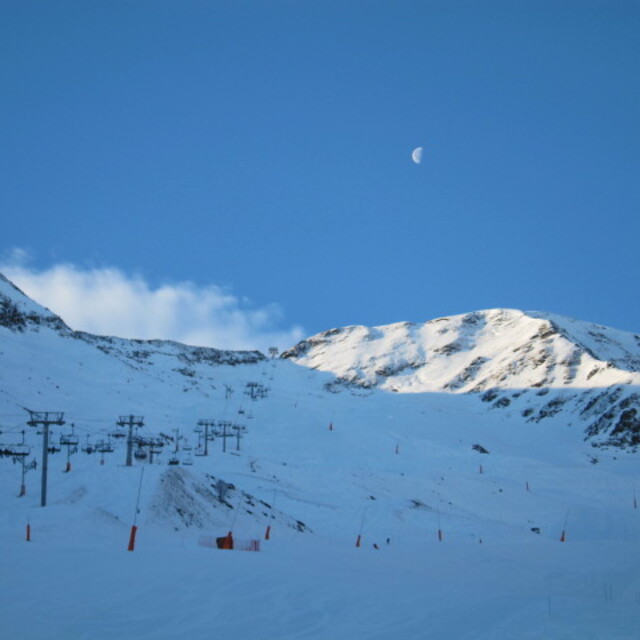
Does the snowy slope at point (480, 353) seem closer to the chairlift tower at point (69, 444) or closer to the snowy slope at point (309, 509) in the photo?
the snowy slope at point (309, 509)

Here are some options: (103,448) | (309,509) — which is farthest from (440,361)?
(309,509)

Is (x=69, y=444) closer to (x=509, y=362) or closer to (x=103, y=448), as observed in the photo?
(x=103, y=448)

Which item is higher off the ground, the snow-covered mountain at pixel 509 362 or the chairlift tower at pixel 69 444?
the snow-covered mountain at pixel 509 362

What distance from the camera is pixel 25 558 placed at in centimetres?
1673

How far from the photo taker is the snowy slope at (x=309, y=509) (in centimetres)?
1167

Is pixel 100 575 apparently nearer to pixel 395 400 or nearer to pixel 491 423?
pixel 491 423

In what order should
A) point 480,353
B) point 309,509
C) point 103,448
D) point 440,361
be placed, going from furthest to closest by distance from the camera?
1. point 440,361
2. point 480,353
3. point 103,448
4. point 309,509

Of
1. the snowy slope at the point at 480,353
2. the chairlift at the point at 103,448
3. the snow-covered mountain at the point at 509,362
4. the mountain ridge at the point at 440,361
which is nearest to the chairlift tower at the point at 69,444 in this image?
the chairlift at the point at 103,448

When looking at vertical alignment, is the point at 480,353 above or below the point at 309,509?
above

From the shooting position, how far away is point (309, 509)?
35.3 m

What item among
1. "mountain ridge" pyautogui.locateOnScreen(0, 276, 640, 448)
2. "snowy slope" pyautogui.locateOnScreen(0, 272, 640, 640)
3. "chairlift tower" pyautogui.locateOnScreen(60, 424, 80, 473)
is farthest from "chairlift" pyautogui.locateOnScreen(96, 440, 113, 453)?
"mountain ridge" pyautogui.locateOnScreen(0, 276, 640, 448)

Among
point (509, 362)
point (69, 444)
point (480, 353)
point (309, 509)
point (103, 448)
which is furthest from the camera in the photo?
point (480, 353)

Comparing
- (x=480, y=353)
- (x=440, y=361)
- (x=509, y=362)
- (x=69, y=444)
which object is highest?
(x=480, y=353)

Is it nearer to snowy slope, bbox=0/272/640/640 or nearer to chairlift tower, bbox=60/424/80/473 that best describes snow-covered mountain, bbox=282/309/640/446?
snowy slope, bbox=0/272/640/640
